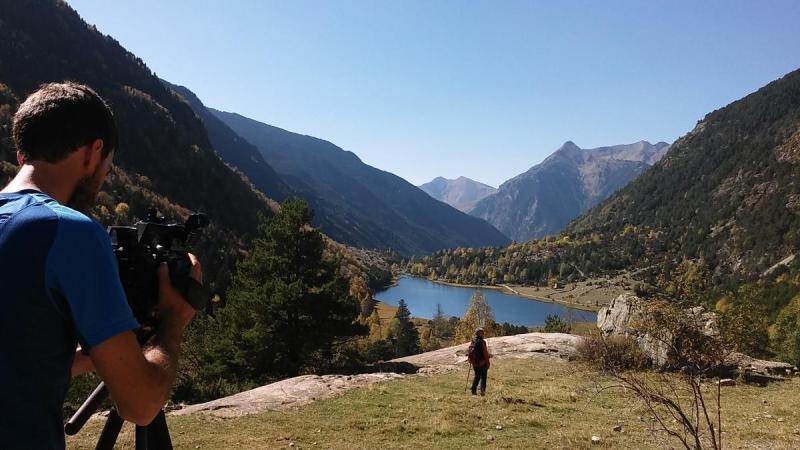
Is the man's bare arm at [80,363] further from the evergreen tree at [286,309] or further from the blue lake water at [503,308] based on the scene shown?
the blue lake water at [503,308]

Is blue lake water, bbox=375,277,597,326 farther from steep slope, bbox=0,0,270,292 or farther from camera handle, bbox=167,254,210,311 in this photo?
camera handle, bbox=167,254,210,311

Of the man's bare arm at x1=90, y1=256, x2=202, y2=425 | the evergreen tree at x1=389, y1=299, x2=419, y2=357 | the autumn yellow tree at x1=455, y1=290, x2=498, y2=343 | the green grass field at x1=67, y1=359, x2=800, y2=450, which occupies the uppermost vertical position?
the man's bare arm at x1=90, y1=256, x2=202, y2=425

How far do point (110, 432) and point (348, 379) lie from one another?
51.1ft

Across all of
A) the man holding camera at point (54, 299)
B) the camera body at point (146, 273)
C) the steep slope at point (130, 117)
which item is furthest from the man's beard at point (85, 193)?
the steep slope at point (130, 117)

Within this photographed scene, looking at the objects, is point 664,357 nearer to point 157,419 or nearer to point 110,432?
point 157,419

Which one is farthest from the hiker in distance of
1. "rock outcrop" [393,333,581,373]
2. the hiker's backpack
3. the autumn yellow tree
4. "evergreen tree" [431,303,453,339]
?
"evergreen tree" [431,303,453,339]

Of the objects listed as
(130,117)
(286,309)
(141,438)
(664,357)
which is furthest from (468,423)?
(130,117)

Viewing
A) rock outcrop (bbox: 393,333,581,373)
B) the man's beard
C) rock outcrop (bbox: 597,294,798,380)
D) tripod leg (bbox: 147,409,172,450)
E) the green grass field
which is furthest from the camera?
rock outcrop (bbox: 393,333,581,373)

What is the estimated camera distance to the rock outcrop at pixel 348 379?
13.5 meters

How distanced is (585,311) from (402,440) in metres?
169

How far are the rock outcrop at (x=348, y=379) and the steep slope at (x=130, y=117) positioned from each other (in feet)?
270

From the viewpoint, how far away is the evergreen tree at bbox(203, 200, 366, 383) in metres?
23.2

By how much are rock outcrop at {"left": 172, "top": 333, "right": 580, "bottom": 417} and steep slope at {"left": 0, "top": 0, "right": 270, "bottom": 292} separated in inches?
3242

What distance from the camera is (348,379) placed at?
17.3 metres
